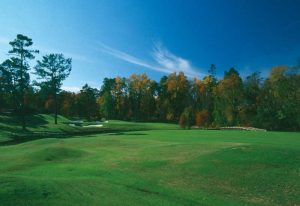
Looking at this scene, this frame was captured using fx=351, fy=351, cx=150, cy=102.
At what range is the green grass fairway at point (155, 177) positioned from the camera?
44.4 feet

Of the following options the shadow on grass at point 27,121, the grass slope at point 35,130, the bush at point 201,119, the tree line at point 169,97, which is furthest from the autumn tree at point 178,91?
the shadow on grass at point 27,121

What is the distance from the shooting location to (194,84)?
358ft

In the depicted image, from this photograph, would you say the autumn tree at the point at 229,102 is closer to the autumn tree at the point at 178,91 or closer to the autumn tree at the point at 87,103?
the autumn tree at the point at 178,91

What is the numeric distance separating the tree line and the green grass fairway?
3480 centimetres

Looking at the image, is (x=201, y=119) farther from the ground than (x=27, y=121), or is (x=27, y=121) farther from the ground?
(x=201, y=119)

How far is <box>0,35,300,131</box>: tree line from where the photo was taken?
68750 mm

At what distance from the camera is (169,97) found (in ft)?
365

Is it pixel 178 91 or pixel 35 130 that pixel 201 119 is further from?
pixel 35 130

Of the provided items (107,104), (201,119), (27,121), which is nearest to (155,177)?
(27,121)

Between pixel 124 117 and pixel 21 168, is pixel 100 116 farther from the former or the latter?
pixel 21 168

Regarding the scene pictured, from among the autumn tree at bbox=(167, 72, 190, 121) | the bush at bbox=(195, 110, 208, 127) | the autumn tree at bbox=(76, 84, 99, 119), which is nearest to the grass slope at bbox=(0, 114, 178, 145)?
the bush at bbox=(195, 110, 208, 127)

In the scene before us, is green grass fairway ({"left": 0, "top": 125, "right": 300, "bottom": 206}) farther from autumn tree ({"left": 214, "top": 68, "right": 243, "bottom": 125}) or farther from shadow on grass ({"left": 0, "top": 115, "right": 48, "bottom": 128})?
autumn tree ({"left": 214, "top": 68, "right": 243, "bottom": 125})

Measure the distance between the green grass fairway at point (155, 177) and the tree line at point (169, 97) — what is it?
3480 cm

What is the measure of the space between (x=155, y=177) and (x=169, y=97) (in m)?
92.5
